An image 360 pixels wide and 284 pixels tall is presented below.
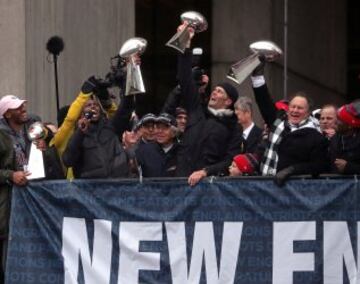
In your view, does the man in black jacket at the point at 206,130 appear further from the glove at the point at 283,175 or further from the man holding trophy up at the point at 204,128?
the glove at the point at 283,175

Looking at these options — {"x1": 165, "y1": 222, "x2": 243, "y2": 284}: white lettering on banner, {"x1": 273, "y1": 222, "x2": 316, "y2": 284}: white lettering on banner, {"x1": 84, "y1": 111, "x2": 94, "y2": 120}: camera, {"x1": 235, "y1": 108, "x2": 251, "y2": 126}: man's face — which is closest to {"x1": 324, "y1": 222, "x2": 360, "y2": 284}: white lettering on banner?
{"x1": 273, "y1": 222, "x2": 316, "y2": 284}: white lettering on banner

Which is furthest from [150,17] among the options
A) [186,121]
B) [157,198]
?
[157,198]

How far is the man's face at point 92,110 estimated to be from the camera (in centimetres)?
1248

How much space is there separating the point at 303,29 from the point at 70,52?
6.97m

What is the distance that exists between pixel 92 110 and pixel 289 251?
8.63ft

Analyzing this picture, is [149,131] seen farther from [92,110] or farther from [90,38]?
[90,38]

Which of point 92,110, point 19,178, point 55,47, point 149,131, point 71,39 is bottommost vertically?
point 19,178

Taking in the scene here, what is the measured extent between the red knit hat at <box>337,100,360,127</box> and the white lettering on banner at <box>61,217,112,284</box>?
2.20 metres

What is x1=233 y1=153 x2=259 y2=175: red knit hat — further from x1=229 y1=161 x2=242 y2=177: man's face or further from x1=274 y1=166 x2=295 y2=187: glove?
x1=274 y1=166 x2=295 y2=187: glove

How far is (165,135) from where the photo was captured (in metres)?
12.5

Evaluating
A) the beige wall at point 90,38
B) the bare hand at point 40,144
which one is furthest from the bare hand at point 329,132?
the beige wall at point 90,38

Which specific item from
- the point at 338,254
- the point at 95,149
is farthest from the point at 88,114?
the point at 338,254

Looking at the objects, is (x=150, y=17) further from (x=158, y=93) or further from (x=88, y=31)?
(x=88, y=31)

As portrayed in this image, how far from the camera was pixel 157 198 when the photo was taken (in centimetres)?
1142
